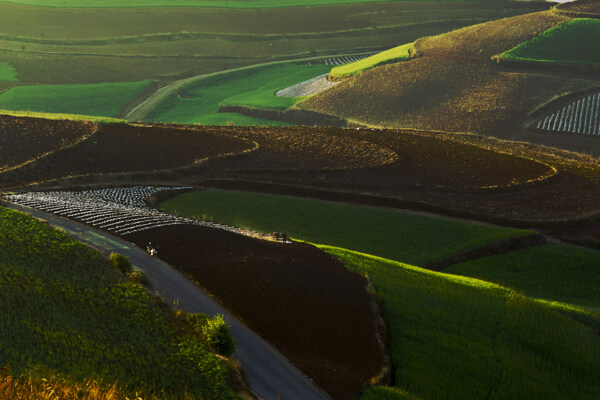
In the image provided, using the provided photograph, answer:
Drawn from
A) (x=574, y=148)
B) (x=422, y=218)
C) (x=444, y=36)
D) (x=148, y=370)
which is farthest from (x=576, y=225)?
(x=444, y=36)

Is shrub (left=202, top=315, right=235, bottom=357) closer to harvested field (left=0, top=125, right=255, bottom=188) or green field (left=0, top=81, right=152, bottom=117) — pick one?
harvested field (left=0, top=125, right=255, bottom=188)

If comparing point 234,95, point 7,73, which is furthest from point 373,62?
point 7,73

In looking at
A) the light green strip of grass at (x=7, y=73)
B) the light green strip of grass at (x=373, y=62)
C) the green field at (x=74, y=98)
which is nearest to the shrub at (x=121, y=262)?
the green field at (x=74, y=98)

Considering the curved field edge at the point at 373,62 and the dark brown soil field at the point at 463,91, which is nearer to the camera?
the dark brown soil field at the point at 463,91

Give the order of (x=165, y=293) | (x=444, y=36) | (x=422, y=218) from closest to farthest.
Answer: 1. (x=165, y=293)
2. (x=422, y=218)
3. (x=444, y=36)

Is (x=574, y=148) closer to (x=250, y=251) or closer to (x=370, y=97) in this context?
(x=370, y=97)

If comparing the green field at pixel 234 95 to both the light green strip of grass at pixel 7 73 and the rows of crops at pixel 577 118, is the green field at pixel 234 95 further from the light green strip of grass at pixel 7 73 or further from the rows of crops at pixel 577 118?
the rows of crops at pixel 577 118
